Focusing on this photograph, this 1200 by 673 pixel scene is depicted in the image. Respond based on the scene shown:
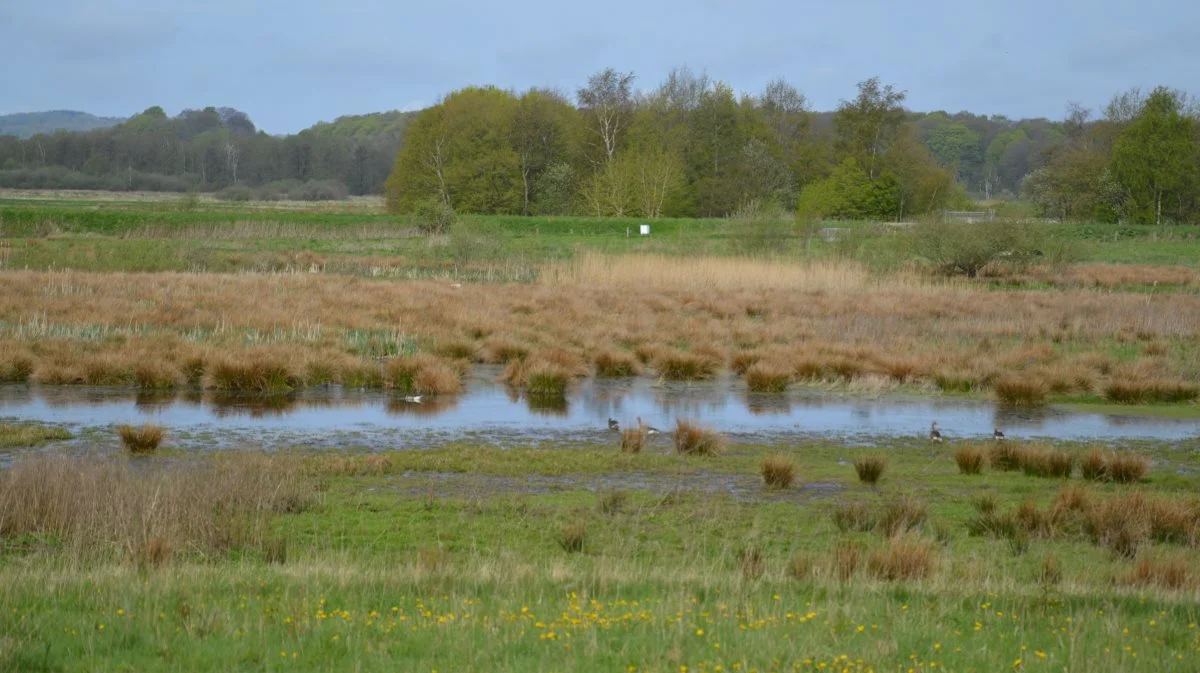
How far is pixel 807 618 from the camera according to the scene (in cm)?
639

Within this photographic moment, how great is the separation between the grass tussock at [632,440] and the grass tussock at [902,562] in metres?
5.52

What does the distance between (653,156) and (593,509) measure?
198ft

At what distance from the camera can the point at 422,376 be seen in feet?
61.8

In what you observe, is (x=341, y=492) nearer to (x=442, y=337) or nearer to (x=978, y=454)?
(x=978, y=454)

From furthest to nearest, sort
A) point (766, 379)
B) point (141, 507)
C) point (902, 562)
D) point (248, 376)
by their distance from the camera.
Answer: point (766, 379)
point (248, 376)
point (141, 507)
point (902, 562)

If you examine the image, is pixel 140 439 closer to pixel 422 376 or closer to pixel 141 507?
pixel 141 507

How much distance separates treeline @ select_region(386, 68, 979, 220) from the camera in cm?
6850

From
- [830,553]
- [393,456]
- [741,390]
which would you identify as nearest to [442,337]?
[741,390]

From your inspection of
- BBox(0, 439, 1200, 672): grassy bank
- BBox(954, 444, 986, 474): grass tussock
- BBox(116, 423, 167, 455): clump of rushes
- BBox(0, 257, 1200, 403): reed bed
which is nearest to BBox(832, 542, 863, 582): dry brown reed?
BBox(0, 439, 1200, 672): grassy bank

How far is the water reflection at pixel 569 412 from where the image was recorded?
15.9 metres

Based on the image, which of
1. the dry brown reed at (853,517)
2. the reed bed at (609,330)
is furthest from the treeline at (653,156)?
the dry brown reed at (853,517)

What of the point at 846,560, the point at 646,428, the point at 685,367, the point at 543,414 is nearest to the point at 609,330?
the point at 685,367

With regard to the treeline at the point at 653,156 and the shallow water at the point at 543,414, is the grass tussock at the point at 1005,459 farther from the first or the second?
the treeline at the point at 653,156

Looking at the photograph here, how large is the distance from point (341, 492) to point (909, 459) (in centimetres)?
700
